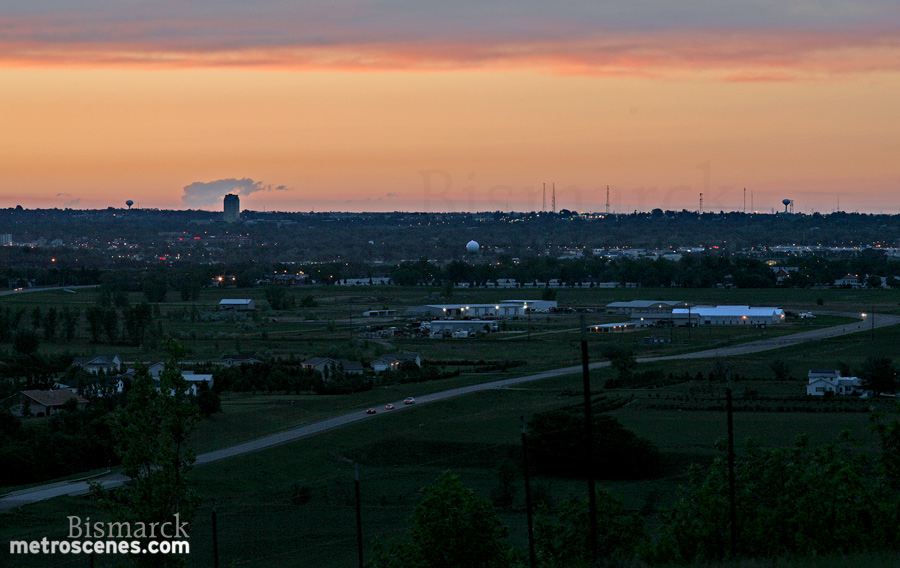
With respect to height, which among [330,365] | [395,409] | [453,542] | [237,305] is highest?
[237,305]

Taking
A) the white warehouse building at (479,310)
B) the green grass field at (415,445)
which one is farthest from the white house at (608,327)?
the white warehouse building at (479,310)

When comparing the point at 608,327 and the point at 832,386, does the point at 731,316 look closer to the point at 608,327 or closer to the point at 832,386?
the point at 608,327

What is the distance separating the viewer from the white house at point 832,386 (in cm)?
3525

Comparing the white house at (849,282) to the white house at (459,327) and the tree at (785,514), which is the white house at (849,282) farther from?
the tree at (785,514)

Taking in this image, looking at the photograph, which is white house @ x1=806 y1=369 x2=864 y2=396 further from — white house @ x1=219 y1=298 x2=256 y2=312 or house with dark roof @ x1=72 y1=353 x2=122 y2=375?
white house @ x1=219 y1=298 x2=256 y2=312

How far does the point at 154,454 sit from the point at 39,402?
969 inches

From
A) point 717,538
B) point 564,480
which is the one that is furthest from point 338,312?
point 717,538

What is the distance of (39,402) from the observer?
34031 mm

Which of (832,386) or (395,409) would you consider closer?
(395,409)

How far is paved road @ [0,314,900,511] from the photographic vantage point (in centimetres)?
2267

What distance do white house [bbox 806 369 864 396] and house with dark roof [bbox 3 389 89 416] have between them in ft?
85.2

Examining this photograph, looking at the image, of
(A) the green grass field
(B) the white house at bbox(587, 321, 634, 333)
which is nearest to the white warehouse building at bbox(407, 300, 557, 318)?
(B) the white house at bbox(587, 321, 634, 333)

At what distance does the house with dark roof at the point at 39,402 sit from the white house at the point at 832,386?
25968 mm

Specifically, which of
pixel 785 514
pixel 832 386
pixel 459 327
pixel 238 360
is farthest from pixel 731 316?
pixel 785 514
